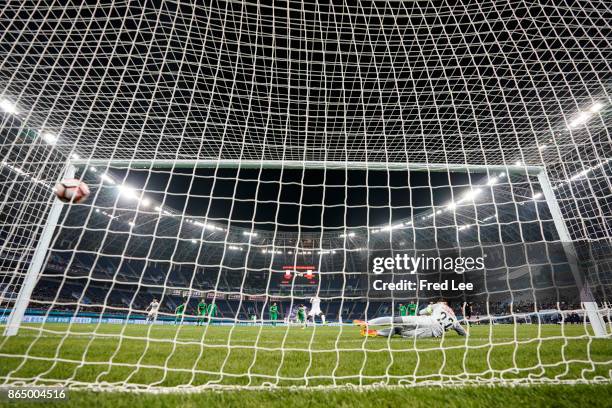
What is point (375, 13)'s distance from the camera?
4.84 metres

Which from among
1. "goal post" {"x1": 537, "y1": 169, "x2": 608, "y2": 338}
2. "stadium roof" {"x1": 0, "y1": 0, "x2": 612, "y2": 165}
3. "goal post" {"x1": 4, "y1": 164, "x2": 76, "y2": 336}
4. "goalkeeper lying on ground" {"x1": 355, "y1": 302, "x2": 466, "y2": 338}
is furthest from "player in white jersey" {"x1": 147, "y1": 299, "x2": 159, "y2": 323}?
"goal post" {"x1": 537, "y1": 169, "x2": 608, "y2": 338}

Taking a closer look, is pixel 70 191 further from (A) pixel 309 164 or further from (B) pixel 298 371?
(A) pixel 309 164

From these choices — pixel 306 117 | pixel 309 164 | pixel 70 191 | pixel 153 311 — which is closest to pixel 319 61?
pixel 306 117

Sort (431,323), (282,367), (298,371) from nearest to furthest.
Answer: (298,371) < (282,367) < (431,323)

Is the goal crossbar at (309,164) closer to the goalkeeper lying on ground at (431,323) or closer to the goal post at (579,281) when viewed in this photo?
the goal post at (579,281)

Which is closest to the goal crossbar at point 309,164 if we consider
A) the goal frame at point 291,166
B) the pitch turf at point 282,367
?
the goal frame at point 291,166

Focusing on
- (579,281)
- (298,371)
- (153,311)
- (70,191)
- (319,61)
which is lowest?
(298,371)

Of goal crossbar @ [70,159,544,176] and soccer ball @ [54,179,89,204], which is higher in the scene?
goal crossbar @ [70,159,544,176]

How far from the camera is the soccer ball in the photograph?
3.30m

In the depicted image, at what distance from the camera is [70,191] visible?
131 inches

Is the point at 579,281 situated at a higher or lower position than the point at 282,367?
higher

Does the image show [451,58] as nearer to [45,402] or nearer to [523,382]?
[523,382]

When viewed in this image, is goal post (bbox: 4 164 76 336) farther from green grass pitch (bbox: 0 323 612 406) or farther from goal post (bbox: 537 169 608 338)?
goal post (bbox: 537 169 608 338)

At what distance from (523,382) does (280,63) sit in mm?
5015
